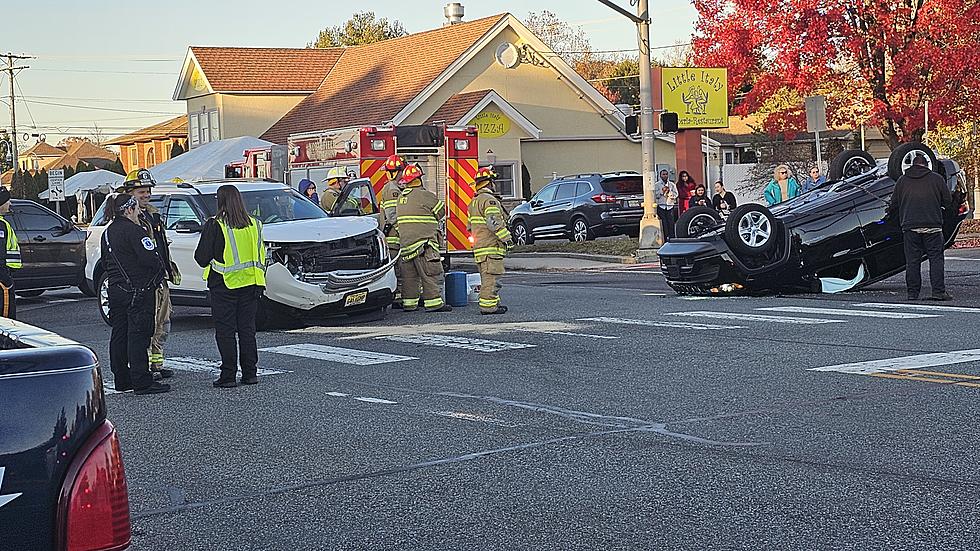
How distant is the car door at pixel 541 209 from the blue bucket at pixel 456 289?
1585 centimetres

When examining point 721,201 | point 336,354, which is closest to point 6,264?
point 336,354

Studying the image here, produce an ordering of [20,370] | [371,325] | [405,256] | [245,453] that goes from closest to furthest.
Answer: [20,370] < [245,453] < [371,325] < [405,256]

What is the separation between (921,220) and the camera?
14984 mm

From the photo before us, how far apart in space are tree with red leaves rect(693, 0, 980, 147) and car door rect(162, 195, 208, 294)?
14916mm

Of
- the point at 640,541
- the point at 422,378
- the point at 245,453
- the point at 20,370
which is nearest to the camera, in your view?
the point at 20,370

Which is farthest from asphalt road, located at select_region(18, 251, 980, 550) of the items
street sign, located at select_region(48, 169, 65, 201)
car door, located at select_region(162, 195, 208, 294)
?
street sign, located at select_region(48, 169, 65, 201)

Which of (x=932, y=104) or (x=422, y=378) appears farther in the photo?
(x=932, y=104)

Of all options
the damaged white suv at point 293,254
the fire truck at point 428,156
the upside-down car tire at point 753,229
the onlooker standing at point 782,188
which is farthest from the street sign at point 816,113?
the damaged white suv at point 293,254

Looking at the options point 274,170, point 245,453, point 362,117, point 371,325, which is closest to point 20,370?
point 245,453

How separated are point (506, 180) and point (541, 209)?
28.4 ft

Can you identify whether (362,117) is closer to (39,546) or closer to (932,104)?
(932,104)

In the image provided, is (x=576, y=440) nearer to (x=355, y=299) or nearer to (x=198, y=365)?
(x=198, y=365)

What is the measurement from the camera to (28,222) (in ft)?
67.9

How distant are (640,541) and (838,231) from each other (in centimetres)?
1109
